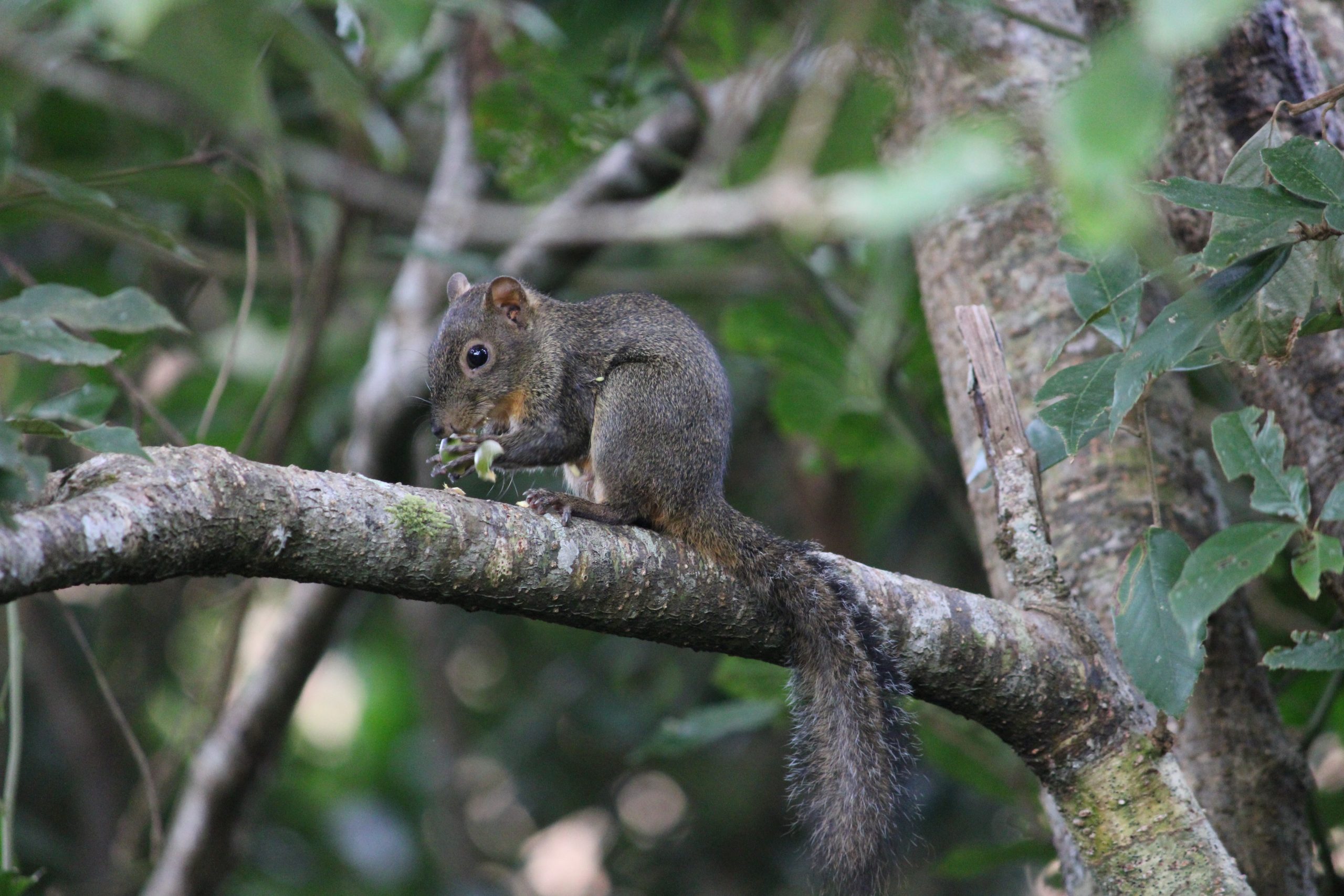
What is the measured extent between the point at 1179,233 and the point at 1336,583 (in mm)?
862

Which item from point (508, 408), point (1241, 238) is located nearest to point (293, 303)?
point (508, 408)

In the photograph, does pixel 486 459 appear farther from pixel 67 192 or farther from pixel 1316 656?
pixel 1316 656

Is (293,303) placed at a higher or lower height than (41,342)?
higher

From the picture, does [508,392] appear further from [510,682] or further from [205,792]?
[510,682]

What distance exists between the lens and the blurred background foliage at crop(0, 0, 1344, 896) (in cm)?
304

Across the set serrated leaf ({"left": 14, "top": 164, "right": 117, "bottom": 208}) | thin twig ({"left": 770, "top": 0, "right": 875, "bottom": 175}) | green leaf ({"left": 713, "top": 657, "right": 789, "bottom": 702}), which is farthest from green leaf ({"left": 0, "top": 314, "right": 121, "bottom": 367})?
green leaf ({"left": 713, "top": 657, "right": 789, "bottom": 702})

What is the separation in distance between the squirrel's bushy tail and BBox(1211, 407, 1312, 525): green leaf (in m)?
0.68

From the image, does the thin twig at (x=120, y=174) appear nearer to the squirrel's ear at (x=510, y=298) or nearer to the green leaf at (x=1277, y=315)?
the squirrel's ear at (x=510, y=298)

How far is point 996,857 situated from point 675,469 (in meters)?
1.29

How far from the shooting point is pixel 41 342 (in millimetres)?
1634

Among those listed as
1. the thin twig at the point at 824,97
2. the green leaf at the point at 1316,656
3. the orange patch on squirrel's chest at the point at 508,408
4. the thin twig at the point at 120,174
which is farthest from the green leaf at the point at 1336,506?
the thin twig at the point at 120,174

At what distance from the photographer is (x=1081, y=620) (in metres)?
2.20

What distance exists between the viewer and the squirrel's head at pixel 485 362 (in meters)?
3.28

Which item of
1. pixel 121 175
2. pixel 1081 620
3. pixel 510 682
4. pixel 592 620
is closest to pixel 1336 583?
pixel 1081 620
